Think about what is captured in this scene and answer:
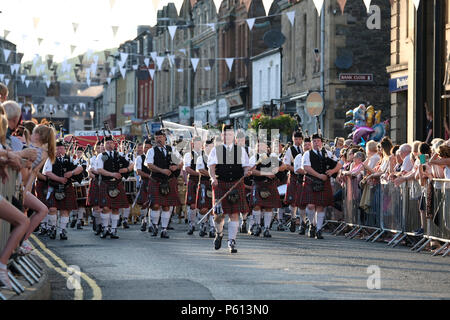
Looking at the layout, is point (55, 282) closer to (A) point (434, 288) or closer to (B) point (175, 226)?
(A) point (434, 288)

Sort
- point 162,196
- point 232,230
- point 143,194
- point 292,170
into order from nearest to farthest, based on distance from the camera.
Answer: point 232,230 → point 162,196 → point 292,170 → point 143,194

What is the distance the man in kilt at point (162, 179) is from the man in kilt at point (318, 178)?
243 centimetres

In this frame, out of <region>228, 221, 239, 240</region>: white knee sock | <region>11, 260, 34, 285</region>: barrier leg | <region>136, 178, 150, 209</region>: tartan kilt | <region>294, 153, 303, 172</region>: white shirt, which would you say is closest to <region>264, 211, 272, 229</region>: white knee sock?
<region>294, 153, 303, 172</region>: white shirt

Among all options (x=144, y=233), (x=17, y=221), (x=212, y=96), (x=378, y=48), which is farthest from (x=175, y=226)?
(x=212, y=96)

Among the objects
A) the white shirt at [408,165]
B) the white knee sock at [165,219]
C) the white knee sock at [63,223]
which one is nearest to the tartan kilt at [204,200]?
the white knee sock at [165,219]

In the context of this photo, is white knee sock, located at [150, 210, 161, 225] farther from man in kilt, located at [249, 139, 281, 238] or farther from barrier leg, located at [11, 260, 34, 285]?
barrier leg, located at [11, 260, 34, 285]

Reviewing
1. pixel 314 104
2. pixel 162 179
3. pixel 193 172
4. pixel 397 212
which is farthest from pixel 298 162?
pixel 314 104

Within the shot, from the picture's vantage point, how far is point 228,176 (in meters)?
15.1

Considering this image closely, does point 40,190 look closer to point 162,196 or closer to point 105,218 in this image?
point 105,218

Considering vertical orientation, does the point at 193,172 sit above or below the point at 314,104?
below

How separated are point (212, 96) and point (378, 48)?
19515 millimetres

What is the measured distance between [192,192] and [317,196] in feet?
10.5

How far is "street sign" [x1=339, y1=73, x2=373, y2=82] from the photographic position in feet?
117

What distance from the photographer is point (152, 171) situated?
59.8ft
